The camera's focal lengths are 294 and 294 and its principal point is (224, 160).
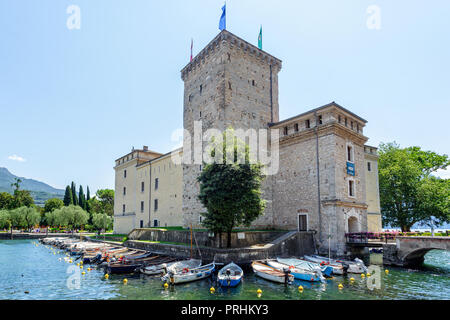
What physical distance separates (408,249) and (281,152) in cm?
1330

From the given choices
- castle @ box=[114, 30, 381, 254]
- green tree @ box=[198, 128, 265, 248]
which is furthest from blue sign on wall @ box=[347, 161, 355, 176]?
green tree @ box=[198, 128, 265, 248]

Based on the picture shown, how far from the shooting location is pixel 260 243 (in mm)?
24297

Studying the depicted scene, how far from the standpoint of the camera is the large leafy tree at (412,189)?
36.8 metres

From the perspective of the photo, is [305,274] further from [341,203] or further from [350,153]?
[350,153]

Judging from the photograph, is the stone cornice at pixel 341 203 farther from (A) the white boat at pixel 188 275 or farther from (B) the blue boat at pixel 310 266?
(A) the white boat at pixel 188 275

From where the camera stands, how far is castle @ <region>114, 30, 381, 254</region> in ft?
82.1

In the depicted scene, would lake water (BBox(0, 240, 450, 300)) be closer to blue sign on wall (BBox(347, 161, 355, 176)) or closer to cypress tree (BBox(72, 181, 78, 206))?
blue sign on wall (BBox(347, 161, 355, 176))

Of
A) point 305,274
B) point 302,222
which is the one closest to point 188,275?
point 305,274

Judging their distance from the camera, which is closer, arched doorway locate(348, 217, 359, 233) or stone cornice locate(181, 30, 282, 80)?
arched doorway locate(348, 217, 359, 233)

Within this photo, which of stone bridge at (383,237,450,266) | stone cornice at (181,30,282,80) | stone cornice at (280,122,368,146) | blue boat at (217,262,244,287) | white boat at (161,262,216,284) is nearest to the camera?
blue boat at (217,262,244,287)

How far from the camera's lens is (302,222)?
26.6 meters

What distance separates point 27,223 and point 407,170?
2723 inches
